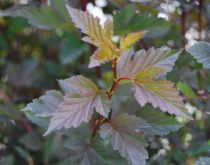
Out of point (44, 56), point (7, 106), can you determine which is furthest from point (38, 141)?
point (44, 56)

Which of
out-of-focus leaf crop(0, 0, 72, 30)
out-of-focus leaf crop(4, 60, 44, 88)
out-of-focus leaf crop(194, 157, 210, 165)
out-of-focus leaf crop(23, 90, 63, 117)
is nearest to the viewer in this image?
out-of-focus leaf crop(194, 157, 210, 165)

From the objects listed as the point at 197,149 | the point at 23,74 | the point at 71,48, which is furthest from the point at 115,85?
the point at 23,74

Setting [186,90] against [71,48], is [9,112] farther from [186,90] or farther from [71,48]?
[186,90]

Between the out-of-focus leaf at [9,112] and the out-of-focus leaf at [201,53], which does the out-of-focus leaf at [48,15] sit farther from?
the out-of-focus leaf at [201,53]

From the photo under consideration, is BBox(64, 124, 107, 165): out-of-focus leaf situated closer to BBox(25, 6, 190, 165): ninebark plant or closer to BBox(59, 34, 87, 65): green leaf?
BBox(25, 6, 190, 165): ninebark plant

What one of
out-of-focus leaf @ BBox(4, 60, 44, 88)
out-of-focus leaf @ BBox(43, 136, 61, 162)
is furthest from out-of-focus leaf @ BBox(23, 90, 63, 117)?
out-of-focus leaf @ BBox(4, 60, 44, 88)
